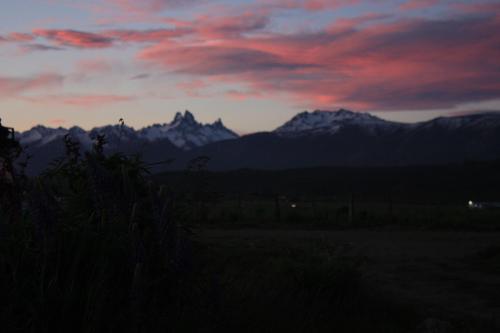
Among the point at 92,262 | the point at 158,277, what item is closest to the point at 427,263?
the point at 158,277

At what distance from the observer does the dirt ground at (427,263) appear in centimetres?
1105

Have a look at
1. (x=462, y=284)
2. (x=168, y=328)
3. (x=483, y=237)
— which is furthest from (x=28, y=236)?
(x=483, y=237)

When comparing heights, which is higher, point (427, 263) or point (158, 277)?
point (158, 277)

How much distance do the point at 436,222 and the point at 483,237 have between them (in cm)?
446

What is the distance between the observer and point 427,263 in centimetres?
1595

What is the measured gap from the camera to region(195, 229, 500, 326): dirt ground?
435 inches

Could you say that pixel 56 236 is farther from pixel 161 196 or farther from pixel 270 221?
pixel 270 221

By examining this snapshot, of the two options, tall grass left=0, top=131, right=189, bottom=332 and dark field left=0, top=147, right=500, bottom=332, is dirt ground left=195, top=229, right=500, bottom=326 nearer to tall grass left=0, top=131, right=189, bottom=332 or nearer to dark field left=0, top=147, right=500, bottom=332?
dark field left=0, top=147, right=500, bottom=332

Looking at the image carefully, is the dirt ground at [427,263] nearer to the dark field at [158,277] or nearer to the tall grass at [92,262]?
the dark field at [158,277]

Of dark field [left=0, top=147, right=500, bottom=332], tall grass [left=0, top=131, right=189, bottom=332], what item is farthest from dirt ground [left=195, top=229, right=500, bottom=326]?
tall grass [left=0, top=131, right=189, bottom=332]

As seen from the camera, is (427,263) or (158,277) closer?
(158,277)

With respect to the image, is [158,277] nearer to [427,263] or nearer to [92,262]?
[92,262]

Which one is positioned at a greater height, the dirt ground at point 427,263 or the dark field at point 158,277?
the dark field at point 158,277

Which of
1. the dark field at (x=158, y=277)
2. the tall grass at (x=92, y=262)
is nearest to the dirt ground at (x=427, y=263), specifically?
the dark field at (x=158, y=277)
